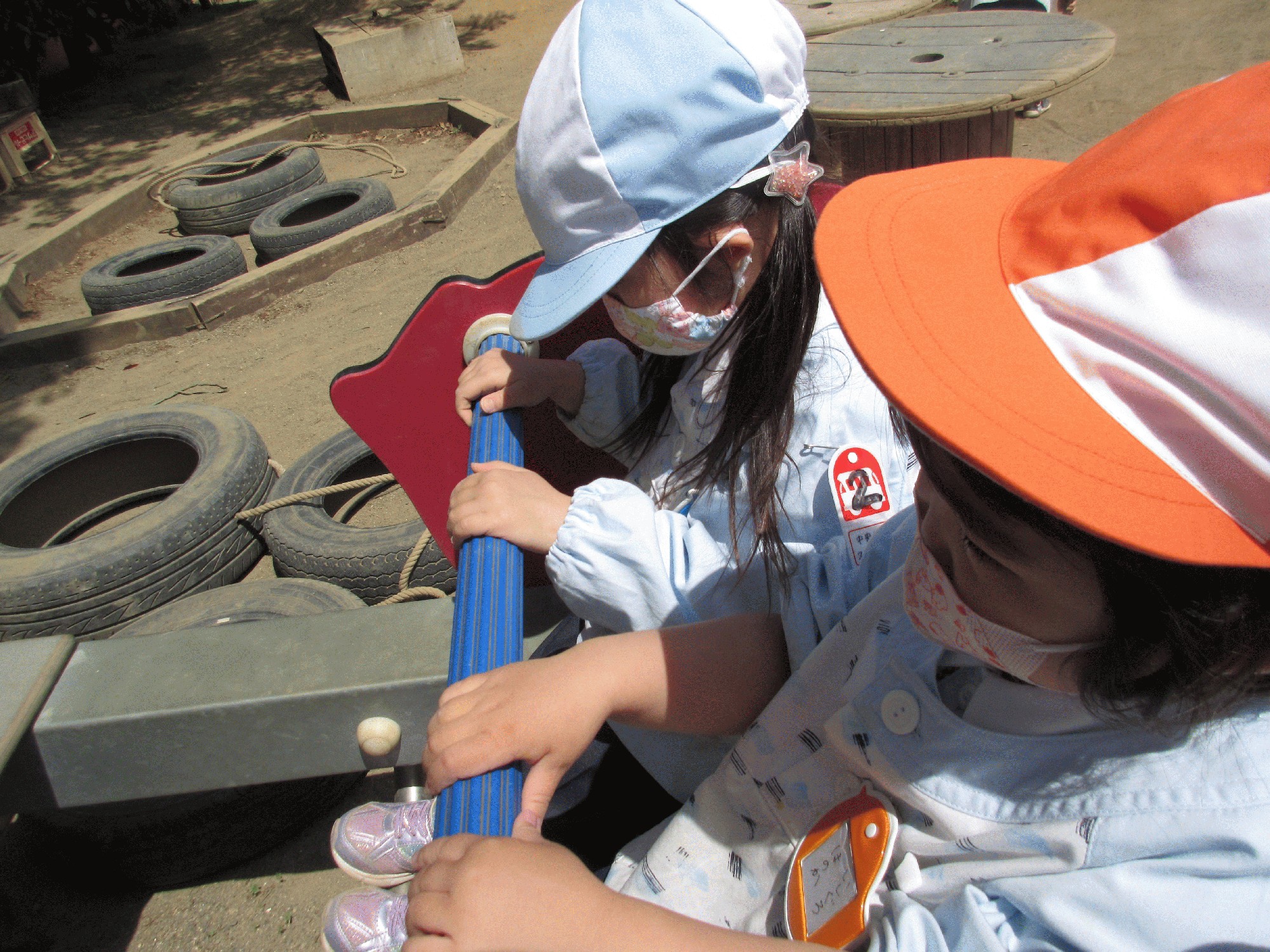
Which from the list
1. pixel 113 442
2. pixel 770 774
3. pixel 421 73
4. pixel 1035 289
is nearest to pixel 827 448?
pixel 770 774

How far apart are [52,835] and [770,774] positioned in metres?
1.79

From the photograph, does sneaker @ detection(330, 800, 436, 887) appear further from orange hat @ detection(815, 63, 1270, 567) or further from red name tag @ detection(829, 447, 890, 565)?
orange hat @ detection(815, 63, 1270, 567)

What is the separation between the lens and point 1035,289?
527 millimetres

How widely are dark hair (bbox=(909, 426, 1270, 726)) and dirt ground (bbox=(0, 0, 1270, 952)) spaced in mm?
1835

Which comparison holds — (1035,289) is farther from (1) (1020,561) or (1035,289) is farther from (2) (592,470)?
(2) (592,470)

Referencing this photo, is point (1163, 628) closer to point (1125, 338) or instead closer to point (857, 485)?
point (1125, 338)

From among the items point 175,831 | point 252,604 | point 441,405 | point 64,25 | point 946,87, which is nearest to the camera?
point 441,405

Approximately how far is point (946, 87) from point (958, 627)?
2652 millimetres

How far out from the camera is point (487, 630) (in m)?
0.97

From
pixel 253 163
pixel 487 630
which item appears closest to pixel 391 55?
pixel 253 163

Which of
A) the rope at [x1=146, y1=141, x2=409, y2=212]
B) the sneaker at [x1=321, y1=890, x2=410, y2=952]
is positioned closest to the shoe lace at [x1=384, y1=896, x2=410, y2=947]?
the sneaker at [x1=321, y1=890, x2=410, y2=952]

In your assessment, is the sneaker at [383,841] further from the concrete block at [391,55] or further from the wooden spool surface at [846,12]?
the concrete block at [391,55]

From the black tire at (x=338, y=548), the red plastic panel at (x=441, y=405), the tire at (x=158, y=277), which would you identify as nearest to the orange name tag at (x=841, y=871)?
the red plastic panel at (x=441, y=405)

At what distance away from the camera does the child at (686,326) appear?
1061 millimetres
